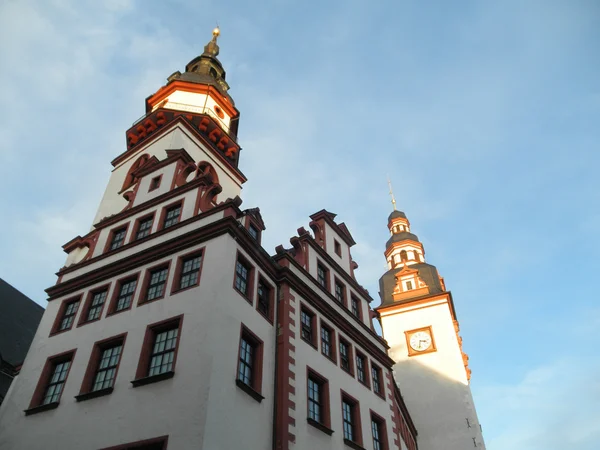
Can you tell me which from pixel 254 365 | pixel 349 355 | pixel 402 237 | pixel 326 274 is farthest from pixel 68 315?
pixel 402 237

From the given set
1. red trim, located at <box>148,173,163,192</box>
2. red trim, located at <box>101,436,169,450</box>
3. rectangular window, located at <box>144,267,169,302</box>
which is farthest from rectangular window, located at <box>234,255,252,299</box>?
red trim, located at <box>148,173,163,192</box>

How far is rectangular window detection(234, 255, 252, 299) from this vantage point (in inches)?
722

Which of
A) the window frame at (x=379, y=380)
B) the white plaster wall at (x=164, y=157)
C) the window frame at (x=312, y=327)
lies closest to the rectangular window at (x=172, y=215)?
the white plaster wall at (x=164, y=157)

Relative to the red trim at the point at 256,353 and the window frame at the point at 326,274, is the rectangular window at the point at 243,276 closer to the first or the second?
the red trim at the point at 256,353

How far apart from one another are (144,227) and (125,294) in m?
3.81

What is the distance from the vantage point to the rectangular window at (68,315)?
2036cm

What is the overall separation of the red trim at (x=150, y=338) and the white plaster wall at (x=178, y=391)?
0.63ft

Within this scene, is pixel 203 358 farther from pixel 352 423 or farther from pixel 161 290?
pixel 352 423

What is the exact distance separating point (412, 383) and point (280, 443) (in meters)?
24.4

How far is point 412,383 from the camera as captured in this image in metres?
38.5

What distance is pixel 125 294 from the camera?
64.6 ft

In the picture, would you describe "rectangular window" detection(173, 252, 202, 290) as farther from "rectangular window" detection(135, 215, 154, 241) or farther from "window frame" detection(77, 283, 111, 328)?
"rectangular window" detection(135, 215, 154, 241)

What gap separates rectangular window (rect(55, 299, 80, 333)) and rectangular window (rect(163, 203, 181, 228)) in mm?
4660

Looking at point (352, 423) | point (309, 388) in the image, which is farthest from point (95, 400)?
point (352, 423)
